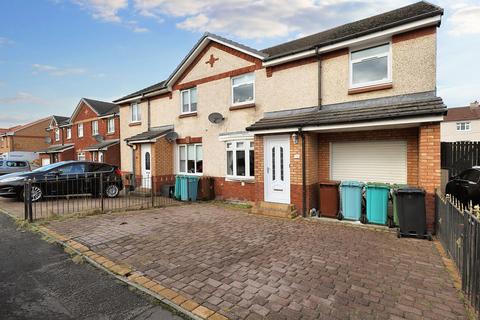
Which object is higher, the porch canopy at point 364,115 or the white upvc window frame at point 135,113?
the white upvc window frame at point 135,113

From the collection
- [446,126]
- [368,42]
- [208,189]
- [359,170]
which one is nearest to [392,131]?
[359,170]

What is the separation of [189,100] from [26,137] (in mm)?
42697

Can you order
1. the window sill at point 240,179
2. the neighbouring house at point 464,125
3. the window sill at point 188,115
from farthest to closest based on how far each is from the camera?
the neighbouring house at point 464,125 → the window sill at point 188,115 → the window sill at point 240,179

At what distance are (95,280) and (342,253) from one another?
4371 millimetres

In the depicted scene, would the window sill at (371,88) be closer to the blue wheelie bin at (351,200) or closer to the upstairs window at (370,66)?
the upstairs window at (370,66)

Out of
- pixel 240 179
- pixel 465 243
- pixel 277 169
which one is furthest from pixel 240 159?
pixel 465 243

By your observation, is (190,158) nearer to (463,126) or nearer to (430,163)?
(430,163)

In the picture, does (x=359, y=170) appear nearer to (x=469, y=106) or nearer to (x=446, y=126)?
(x=446, y=126)

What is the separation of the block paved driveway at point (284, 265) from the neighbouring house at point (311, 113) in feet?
7.11

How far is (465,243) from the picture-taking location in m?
3.78

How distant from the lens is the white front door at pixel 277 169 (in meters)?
9.06

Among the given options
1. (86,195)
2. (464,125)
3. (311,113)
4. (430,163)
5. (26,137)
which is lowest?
(86,195)

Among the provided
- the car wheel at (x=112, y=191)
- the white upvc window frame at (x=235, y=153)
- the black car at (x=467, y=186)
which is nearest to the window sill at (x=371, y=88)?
the white upvc window frame at (x=235, y=153)

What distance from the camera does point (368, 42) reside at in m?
8.06
